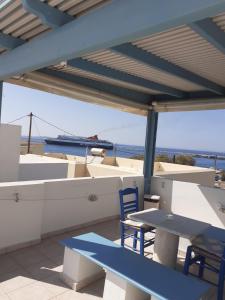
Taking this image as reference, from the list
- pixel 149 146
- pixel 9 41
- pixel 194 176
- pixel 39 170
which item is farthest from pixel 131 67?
pixel 194 176

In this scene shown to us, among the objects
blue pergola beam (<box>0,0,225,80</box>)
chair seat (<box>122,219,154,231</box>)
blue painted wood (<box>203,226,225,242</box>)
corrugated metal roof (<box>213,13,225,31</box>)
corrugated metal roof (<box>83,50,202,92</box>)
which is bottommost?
chair seat (<box>122,219,154,231</box>)

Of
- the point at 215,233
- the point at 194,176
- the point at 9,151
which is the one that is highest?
the point at 9,151

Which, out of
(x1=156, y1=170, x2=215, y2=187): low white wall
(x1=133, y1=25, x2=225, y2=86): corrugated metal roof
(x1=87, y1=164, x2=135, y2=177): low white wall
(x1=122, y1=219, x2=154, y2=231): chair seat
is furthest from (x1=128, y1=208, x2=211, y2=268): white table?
(x1=87, y1=164, x2=135, y2=177): low white wall

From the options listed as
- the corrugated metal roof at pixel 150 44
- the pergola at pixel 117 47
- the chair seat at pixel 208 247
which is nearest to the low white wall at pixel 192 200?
the chair seat at pixel 208 247

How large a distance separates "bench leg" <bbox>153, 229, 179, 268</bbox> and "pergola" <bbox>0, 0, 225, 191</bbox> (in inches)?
81.2

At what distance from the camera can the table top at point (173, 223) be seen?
3188 millimetres

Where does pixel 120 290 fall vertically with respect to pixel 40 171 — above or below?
below

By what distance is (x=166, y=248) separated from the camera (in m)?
3.50

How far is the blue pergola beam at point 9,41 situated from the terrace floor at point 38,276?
8.36 ft

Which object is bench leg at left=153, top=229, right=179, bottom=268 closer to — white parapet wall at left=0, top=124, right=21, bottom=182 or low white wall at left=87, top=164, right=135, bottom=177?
low white wall at left=87, top=164, right=135, bottom=177

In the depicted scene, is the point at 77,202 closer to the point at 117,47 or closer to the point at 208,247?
the point at 208,247

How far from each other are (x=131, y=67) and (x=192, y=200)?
295cm

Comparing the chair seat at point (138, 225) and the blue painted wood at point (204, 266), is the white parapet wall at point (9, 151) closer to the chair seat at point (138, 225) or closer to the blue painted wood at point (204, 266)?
the chair seat at point (138, 225)

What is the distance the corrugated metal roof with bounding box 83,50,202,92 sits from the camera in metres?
3.51
